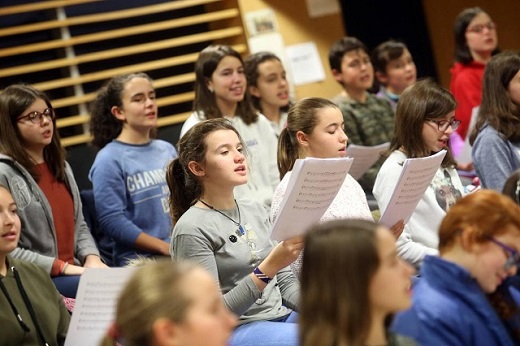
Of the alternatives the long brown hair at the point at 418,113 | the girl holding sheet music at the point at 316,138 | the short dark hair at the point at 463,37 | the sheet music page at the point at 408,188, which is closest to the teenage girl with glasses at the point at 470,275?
the sheet music page at the point at 408,188

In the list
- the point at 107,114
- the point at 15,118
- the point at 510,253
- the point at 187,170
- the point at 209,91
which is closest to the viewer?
the point at 510,253

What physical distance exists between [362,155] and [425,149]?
444mm

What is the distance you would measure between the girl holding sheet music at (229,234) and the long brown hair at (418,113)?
2.40 ft

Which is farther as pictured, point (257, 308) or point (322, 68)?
point (322, 68)

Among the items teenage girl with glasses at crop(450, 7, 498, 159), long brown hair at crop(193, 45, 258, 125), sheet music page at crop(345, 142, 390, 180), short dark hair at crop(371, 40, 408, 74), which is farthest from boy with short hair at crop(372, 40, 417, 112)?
sheet music page at crop(345, 142, 390, 180)

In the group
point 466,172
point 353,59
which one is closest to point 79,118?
point 353,59

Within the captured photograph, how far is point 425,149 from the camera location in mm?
3428

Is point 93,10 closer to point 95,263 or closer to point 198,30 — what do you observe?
point 198,30

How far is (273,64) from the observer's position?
15.5 feet

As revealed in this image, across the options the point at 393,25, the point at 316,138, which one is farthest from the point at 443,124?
the point at 393,25

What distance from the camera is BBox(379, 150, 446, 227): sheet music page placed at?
9.35 ft

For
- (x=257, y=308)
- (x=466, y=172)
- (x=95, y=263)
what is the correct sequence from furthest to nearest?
(x=466, y=172) → (x=95, y=263) → (x=257, y=308)

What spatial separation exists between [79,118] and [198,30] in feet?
3.51

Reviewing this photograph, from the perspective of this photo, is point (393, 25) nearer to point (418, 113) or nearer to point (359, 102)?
point (359, 102)
